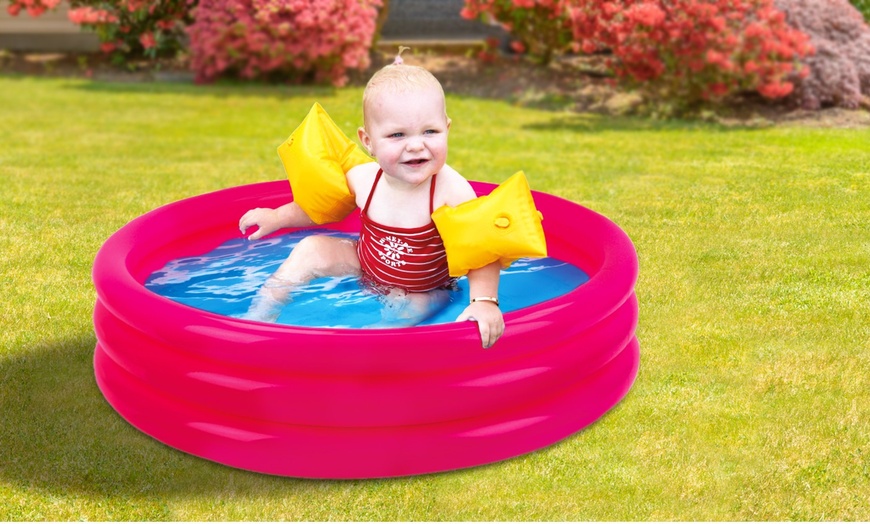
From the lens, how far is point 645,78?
9781 mm

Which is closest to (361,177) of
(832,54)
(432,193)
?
(432,193)

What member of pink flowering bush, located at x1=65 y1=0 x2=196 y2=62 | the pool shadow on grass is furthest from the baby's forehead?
pink flowering bush, located at x1=65 y1=0 x2=196 y2=62

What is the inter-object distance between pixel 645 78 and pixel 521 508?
734cm

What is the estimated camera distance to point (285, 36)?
11141mm

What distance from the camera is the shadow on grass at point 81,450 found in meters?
3.35

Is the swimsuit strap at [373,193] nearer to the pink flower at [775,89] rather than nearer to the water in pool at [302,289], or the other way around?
the water in pool at [302,289]

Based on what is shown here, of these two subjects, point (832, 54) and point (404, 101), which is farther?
point (832, 54)

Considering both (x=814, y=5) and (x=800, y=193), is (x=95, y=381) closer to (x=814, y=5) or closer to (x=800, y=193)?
(x=800, y=193)

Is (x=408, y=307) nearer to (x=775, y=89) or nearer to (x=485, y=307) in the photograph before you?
(x=485, y=307)

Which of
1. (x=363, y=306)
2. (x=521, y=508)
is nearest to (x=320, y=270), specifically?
(x=363, y=306)

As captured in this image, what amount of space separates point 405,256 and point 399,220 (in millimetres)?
164

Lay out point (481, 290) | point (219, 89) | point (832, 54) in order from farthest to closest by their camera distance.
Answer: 1. point (219, 89)
2. point (832, 54)
3. point (481, 290)

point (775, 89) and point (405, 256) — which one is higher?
point (405, 256)

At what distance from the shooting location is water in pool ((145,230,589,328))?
421 centimetres
